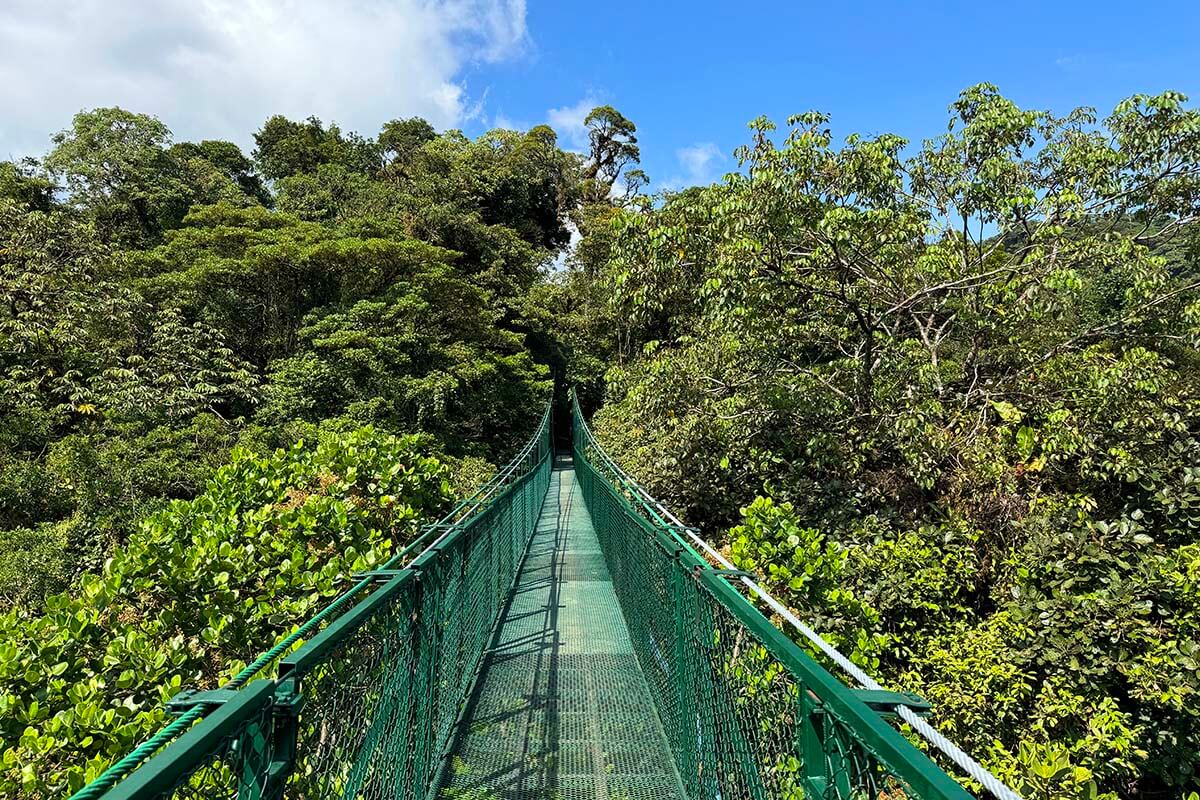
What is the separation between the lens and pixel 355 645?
4.57 feet

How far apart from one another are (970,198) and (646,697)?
16.8ft

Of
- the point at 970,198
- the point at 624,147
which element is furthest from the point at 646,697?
the point at 624,147

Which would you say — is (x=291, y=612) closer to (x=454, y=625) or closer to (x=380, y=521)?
(x=454, y=625)

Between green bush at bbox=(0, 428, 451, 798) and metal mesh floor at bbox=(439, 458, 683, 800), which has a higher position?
green bush at bbox=(0, 428, 451, 798)

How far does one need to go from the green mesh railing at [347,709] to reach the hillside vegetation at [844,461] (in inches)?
25.4

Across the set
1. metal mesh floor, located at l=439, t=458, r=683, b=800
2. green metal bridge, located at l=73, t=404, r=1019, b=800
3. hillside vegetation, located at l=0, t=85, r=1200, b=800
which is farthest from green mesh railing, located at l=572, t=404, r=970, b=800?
hillside vegetation, located at l=0, t=85, r=1200, b=800

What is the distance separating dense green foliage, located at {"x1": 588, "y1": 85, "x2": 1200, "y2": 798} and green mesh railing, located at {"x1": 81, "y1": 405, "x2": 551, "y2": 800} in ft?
4.69

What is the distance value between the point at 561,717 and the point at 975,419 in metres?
4.10

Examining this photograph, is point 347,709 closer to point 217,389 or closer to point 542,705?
point 542,705

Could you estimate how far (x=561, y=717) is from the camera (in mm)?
2607

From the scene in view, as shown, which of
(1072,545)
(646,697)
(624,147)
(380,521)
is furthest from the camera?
(624,147)

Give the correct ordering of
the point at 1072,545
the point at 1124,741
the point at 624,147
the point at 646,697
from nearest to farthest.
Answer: the point at 646,697, the point at 1124,741, the point at 1072,545, the point at 624,147

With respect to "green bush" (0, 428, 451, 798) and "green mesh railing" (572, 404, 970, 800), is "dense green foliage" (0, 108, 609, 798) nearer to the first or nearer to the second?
"green bush" (0, 428, 451, 798)

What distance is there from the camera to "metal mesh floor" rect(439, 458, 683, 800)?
2.13m
